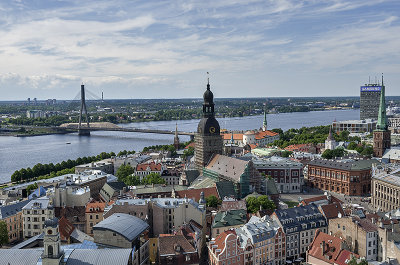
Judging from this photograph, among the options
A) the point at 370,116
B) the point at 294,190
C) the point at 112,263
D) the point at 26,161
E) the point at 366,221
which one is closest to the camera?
the point at 112,263

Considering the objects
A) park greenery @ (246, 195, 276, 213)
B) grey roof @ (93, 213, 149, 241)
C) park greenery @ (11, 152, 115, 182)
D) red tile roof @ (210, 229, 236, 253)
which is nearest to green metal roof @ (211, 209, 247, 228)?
park greenery @ (246, 195, 276, 213)

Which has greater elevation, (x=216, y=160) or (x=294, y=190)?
(x=216, y=160)

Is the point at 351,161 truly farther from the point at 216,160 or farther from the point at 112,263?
the point at 112,263

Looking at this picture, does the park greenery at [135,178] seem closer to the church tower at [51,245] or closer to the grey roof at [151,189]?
the grey roof at [151,189]

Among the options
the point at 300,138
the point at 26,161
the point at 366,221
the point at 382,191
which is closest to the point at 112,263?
the point at 366,221

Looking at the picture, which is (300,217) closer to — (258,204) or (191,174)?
Result: (258,204)

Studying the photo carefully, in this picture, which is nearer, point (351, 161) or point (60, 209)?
point (60, 209)
